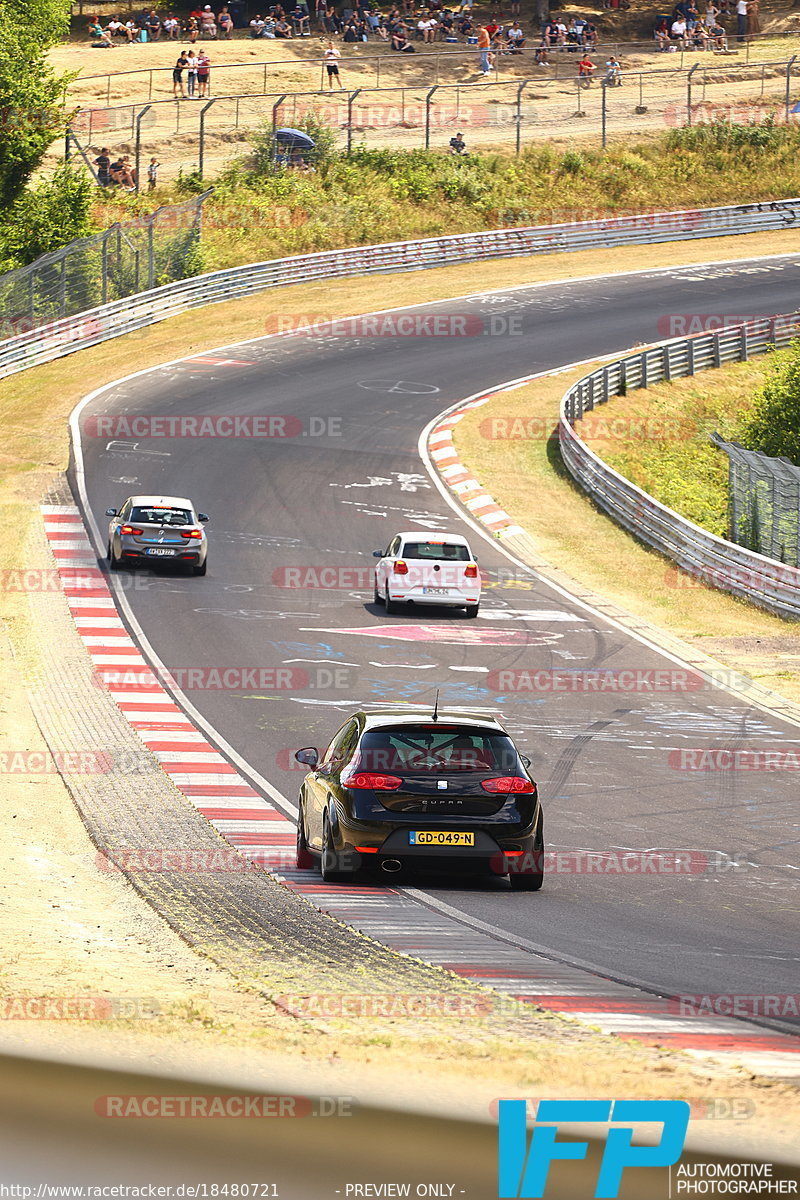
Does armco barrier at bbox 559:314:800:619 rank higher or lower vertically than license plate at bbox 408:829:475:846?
lower

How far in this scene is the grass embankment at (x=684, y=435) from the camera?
41062 mm

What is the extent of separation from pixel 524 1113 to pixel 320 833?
28.8 feet

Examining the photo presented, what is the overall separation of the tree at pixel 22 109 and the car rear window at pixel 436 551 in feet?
123

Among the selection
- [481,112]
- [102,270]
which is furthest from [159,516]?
[481,112]

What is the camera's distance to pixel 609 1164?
3.91 metres

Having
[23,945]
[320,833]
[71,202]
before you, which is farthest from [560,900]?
[71,202]

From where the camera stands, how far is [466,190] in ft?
223

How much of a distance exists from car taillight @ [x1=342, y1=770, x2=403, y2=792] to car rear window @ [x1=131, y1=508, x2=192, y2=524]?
18.3m

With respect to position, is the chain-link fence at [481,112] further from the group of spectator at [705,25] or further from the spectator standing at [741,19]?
the spectator standing at [741,19]

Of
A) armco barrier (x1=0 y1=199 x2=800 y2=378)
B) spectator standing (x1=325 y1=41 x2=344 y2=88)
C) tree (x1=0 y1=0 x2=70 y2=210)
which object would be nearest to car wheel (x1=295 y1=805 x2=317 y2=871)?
armco barrier (x1=0 y1=199 x2=800 y2=378)

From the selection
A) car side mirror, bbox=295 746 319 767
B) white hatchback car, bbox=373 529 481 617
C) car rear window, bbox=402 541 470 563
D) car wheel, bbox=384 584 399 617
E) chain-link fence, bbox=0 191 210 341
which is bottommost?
car wheel, bbox=384 584 399 617

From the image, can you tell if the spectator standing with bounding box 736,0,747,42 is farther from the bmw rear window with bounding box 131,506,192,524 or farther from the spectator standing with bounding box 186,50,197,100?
the bmw rear window with bounding box 131,506,192,524

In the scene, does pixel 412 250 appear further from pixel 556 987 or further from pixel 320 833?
pixel 556 987

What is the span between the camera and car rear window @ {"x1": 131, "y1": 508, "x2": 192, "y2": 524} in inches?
1182
